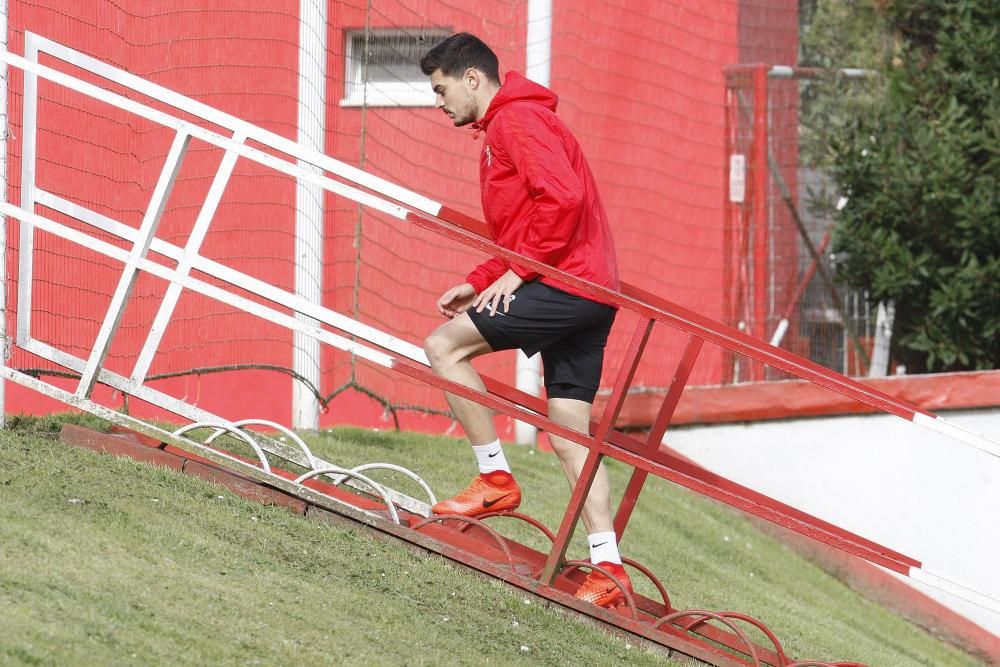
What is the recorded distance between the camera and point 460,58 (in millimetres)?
4586

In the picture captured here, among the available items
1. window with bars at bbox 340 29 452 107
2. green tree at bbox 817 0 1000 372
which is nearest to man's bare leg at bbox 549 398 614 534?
window with bars at bbox 340 29 452 107

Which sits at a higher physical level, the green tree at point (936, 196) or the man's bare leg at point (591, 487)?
the green tree at point (936, 196)

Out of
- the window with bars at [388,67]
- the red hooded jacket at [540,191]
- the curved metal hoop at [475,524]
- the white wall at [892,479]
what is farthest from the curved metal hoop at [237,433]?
the white wall at [892,479]

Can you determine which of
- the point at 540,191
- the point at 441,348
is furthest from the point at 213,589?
the point at 540,191

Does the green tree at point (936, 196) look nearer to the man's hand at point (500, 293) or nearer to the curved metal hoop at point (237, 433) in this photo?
the man's hand at point (500, 293)

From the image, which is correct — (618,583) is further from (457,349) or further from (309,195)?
(309,195)

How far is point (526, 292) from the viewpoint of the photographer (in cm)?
442

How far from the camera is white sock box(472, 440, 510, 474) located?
4.69 meters

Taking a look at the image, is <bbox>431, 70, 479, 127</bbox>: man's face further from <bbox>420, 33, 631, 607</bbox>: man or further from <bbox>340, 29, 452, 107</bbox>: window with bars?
<bbox>340, 29, 452, 107</bbox>: window with bars

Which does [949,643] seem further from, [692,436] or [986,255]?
[986,255]

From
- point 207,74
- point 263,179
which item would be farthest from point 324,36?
point 263,179

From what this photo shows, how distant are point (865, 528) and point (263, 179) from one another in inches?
168

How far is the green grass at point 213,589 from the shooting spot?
340cm

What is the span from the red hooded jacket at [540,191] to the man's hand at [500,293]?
3cm
